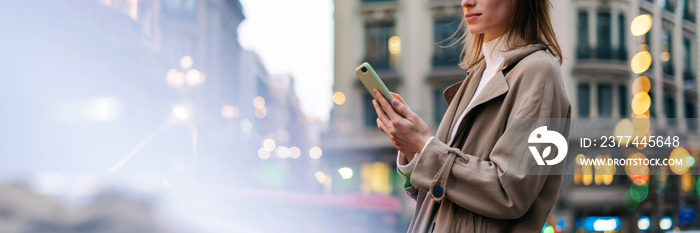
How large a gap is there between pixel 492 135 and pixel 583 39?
69.0ft

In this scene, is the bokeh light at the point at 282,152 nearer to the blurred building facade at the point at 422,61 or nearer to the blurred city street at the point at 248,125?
the blurred city street at the point at 248,125

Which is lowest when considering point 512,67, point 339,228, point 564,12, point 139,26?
point 339,228

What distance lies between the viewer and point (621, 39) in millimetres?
20656

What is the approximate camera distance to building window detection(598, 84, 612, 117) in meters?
20.3

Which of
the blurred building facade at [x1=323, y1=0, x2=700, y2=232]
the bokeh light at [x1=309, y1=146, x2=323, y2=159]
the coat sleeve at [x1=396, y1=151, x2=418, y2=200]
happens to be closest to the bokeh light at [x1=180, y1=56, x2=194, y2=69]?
the bokeh light at [x1=309, y1=146, x2=323, y2=159]

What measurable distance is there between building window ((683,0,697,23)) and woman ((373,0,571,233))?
2699cm

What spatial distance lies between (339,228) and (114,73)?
17.2 feet

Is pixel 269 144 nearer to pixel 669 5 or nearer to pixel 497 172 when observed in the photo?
pixel 669 5

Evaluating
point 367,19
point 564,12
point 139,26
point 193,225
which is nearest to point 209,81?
point 367,19

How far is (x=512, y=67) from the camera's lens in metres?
1.09

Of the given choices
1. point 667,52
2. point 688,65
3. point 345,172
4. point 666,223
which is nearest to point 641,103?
point 667,52

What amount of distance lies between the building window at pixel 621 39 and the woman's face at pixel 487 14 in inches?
849

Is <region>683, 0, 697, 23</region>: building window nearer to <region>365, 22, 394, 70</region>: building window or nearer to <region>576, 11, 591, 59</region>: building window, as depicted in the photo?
<region>576, 11, 591, 59</region>: building window

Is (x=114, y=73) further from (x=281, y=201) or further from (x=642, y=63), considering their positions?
(x=642, y=63)
